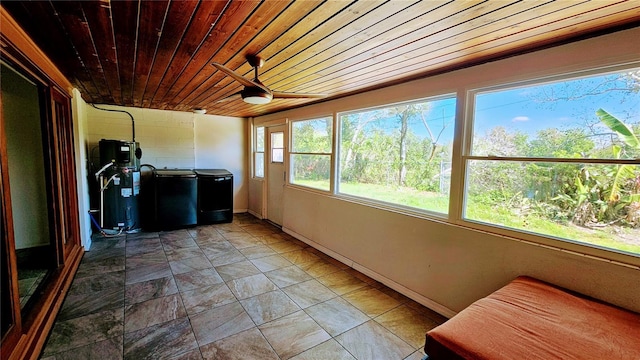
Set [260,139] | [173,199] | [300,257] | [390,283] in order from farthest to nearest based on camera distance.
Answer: [260,139] → [173,199] → [300,257] → [390,283]

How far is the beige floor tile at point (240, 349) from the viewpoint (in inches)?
72.7

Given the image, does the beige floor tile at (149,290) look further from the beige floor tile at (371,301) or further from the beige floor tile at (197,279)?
the beige floor tile at (371,301)

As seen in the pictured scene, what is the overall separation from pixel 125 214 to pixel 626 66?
5723 mm

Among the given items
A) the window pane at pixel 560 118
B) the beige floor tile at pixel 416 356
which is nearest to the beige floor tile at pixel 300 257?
the beige floor tile at pixel 416 356

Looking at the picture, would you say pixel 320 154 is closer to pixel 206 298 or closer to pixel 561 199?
pixel 206 298

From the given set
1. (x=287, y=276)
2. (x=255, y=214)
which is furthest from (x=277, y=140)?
(x=287, y=276)

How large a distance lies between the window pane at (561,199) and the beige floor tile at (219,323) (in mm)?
2077

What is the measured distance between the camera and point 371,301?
259 cm

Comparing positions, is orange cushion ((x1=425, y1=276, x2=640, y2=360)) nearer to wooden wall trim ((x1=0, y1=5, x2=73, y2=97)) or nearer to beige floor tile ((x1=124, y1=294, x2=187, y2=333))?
beige floor tile ((x1=124, y1=294, x2=187, y2=333))

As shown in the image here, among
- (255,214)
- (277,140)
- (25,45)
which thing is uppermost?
(25,45)

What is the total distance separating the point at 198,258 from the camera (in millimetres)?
3471

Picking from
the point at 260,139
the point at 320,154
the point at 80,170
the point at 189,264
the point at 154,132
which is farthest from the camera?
the point at 260,139

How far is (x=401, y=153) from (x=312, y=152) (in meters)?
1.59

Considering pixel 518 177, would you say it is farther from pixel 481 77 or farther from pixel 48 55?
pixel 48 55
